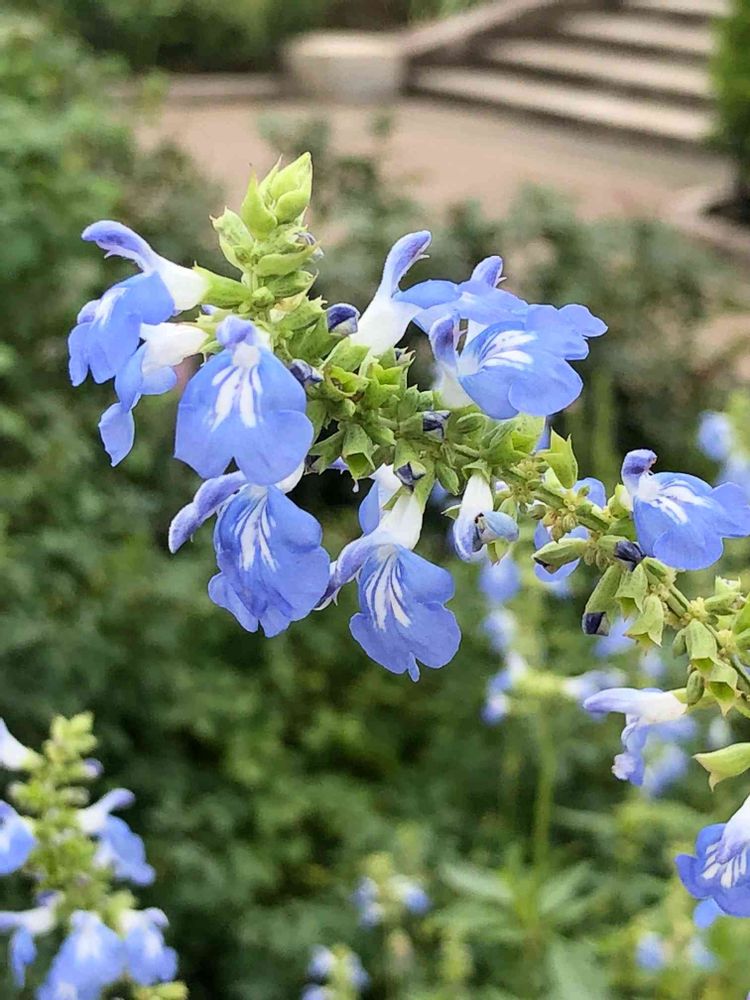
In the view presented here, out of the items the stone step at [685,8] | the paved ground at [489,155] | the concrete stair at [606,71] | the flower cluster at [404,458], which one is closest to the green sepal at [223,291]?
the flower cluster at [404,458]

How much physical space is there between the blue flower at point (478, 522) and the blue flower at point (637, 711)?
0.20 meters

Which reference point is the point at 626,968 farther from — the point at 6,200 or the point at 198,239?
the point at 198,239

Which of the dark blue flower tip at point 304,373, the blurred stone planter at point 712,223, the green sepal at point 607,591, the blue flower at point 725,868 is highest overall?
the blurred stone planter at point 712,223

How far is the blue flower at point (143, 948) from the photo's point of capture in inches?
43.9

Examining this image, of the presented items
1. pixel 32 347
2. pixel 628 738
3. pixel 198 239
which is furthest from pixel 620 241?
pixel 628 738

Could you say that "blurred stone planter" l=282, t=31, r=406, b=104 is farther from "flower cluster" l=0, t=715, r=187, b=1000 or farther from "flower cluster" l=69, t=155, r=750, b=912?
"flower cluster" l=69, t=155, r=750, b=912

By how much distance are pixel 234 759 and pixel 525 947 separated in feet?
2.91

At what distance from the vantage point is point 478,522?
24.5 inches

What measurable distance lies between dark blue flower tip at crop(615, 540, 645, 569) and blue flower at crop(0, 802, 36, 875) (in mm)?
647

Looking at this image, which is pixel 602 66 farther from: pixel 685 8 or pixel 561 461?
pixel 561 461

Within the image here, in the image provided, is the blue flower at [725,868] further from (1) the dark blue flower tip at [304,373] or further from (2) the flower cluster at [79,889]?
(2) the flower cluster at [79,889]

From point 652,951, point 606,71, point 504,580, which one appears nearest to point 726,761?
point 652,951

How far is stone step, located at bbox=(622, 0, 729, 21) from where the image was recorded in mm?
9805

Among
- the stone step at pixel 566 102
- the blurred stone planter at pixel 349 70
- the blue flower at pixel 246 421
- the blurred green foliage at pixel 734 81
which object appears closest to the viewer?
the blue flower at pixel 246 421
